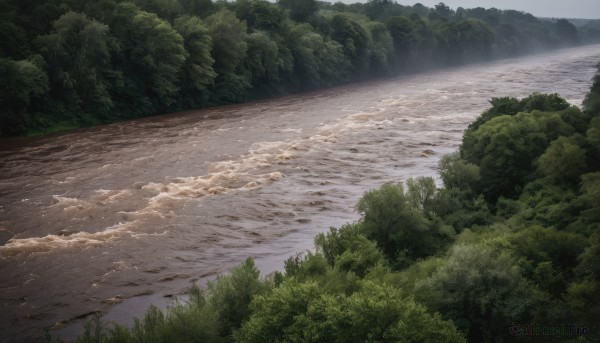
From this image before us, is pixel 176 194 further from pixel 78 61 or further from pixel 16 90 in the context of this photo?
pixel 78 61

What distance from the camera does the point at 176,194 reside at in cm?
3192

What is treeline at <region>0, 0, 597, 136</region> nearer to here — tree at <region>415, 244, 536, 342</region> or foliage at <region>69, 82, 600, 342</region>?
foliage at <region>69, 82, 600, 342</region>

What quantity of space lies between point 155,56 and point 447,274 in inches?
2125

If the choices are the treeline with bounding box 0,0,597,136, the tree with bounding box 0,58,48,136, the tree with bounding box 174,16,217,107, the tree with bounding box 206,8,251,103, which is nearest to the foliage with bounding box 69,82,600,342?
the tree with bounding box 0,58,48,136

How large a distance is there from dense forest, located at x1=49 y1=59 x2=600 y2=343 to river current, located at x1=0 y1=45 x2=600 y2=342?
3.56 m

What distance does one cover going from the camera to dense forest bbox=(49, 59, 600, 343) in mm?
13320

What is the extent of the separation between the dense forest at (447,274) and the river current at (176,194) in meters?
3.56

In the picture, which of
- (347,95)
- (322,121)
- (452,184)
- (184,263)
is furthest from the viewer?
(347,95)

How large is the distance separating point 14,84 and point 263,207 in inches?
1203

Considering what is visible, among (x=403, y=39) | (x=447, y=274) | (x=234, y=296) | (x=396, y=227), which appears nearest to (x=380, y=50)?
(x=403, y=39)

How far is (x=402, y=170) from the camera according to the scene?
125 ft

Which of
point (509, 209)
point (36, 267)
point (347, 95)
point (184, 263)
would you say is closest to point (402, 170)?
point (509, 209)

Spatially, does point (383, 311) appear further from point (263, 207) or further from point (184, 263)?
point (263, 207)

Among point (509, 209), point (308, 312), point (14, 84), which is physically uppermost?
point (14, 84)
